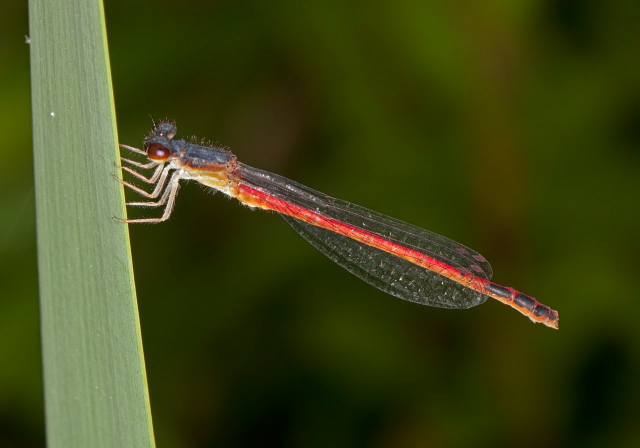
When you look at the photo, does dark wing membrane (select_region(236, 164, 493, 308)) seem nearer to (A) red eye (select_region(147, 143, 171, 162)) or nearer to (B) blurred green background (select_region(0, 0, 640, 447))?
(B) blurred green background (select_region(0, 0, 640, 447))

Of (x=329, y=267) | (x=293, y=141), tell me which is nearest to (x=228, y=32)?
(x=293, y=141)

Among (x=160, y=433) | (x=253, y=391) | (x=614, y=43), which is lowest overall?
(x=160, y=433)

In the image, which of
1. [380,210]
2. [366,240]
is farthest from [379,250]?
[380,210]

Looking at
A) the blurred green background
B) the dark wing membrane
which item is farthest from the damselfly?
the blurred green background

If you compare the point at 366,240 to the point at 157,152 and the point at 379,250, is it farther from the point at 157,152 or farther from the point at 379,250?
the point at 157,152

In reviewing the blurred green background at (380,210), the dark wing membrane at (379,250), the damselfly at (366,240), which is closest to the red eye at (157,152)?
the damselfly at (366,240)

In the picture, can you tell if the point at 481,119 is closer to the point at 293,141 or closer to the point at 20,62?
the point at 293,141

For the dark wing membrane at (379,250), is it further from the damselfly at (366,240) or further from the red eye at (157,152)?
the red eye at (157,152)

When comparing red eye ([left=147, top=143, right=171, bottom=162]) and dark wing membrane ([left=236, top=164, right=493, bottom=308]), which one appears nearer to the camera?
red eye ([left=147, top=143, right=171, bottom=162])
